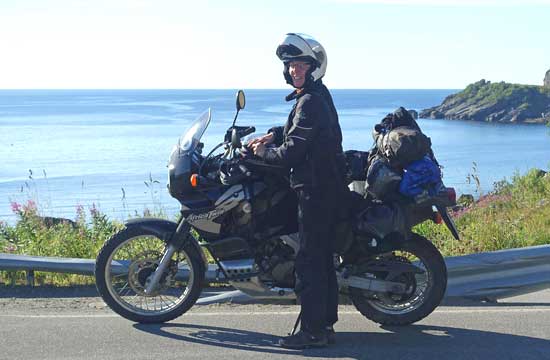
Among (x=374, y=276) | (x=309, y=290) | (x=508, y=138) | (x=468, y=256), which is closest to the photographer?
(x=309, y=290)

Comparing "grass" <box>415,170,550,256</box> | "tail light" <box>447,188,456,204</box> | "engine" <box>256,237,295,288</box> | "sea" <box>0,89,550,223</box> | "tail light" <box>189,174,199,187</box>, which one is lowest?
"sea" <box>0,89,550,223</box>

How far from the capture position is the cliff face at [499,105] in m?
109

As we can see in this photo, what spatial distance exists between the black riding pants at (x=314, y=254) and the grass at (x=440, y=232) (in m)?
2.52

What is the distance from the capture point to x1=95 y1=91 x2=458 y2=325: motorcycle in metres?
6.27

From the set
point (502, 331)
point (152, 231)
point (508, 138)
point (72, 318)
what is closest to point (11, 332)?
point (72, 318)

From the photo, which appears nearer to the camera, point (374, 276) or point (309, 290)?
point (309, 290)

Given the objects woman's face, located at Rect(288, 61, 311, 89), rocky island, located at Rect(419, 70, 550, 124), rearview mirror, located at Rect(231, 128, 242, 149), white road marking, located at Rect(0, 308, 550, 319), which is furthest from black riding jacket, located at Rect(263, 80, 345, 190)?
rocky island, located at Rect(419, 70, 550, 124)

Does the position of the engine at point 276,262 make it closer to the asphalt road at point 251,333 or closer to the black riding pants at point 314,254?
the black riding pants at point 314,254

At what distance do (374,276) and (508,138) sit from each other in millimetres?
67900

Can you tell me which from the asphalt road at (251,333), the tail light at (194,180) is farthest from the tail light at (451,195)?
the tail light at (194,180)

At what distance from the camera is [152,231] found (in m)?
6.49

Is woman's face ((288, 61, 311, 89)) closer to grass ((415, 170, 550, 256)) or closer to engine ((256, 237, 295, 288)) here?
engine ((256, 237, 295, 288))

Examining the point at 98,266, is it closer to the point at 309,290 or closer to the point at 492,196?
the point at 309,290

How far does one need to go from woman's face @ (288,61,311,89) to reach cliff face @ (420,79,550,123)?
10243cm
